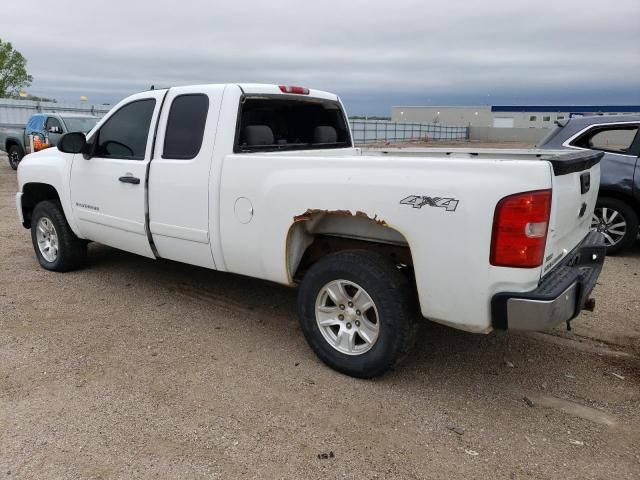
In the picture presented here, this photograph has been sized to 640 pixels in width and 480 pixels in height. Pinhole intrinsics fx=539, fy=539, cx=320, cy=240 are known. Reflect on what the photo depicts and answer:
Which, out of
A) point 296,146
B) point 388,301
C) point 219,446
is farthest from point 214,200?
point 219,446

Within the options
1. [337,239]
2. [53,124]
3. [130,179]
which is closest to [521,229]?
[337,239]

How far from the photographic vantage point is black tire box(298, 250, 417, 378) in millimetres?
3301

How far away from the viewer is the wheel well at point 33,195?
5898 millimetres

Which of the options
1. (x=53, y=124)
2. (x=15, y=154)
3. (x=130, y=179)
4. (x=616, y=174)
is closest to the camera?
(x=130, y=179)

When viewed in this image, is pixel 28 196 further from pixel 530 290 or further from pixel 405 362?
pixel 530 290

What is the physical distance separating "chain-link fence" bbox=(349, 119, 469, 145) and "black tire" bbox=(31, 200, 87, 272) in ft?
80.8

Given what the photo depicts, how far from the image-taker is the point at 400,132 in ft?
149

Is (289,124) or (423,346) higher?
(289,124)

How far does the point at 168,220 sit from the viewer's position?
4.40 metres

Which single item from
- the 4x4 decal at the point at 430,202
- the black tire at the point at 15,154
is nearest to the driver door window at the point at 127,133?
the 4x4 decal at the point at 430,202

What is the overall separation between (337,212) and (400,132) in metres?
43.6

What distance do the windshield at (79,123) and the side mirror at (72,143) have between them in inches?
376

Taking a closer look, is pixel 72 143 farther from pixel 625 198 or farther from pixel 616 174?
pixel 625 198

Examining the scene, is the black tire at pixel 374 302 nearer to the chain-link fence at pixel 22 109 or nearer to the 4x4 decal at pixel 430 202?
the 4x4 decal at pixel 430 202
